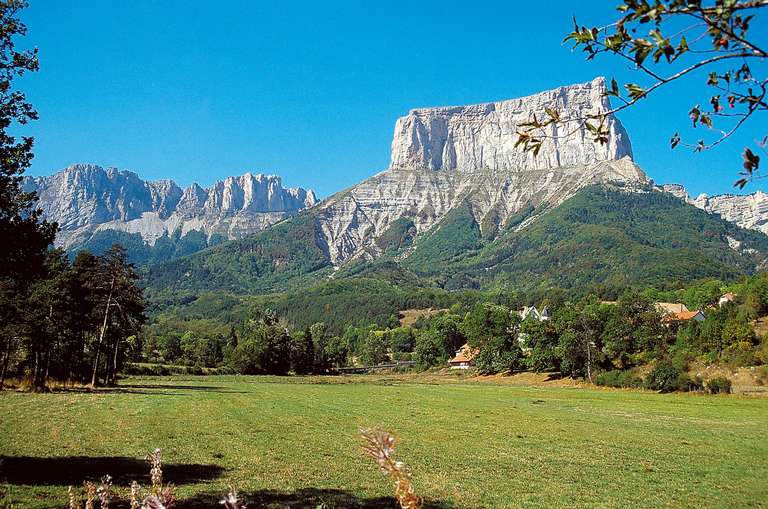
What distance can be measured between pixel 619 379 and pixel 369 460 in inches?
2471

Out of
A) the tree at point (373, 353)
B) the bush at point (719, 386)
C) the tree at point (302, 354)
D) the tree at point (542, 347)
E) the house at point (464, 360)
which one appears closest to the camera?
the bush at point (719, 386)

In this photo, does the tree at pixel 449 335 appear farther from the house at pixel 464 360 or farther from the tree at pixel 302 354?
the tree at pixel 302 354

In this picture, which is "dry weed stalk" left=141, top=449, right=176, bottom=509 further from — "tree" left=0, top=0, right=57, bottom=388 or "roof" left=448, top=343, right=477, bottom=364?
"roof" left=448, top=343, right=477, bottom=364

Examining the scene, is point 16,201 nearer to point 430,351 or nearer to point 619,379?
point 619,379

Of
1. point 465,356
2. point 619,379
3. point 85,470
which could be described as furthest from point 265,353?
point 85,470

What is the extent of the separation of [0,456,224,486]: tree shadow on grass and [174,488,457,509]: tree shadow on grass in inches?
80.7

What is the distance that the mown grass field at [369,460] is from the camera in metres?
13.9

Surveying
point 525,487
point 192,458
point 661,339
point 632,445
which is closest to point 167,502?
point 525,487

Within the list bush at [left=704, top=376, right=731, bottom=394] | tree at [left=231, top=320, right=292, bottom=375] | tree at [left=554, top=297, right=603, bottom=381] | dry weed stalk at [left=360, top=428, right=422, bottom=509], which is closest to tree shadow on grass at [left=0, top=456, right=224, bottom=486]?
dry weed stalk at [left=360, top=428, right=422, bottom=509]

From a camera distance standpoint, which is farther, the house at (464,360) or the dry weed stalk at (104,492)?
the house at (464,360)

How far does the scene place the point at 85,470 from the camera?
15086 millimetres

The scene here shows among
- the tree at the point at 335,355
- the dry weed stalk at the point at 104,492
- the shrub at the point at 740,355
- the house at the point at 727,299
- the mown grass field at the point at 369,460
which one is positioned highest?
the house at the point at 727,299

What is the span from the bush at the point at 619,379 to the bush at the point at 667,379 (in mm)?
2712

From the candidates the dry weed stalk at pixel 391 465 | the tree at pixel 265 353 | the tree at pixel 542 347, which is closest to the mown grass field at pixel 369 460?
the dry weed stalk at pixel 391 465
